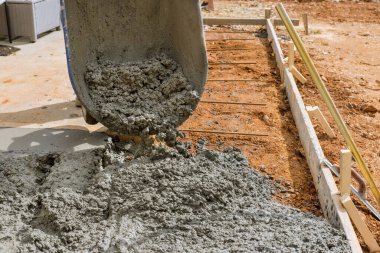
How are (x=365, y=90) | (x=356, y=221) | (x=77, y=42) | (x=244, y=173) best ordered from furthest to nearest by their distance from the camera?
1. (x=365, y=90)
2. (x=77, y=42)
3. (x=244, y=173)
4. (x=356, y=221)

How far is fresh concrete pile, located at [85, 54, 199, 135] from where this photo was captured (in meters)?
4.92

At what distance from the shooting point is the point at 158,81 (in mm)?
5238

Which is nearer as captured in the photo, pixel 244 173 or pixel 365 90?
pixel 244 173

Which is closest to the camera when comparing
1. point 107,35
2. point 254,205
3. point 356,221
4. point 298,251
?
point 298,251

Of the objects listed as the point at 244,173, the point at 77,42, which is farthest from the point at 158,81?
the point at 244,173

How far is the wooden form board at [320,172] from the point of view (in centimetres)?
375

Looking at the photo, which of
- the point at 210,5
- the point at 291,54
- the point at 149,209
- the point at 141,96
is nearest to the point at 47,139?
the point at 141,96

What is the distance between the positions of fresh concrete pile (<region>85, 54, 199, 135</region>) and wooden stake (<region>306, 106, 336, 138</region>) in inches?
54.0

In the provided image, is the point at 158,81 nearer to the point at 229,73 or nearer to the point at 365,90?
the point at 229,73

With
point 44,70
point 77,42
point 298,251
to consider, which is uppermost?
point 77,42

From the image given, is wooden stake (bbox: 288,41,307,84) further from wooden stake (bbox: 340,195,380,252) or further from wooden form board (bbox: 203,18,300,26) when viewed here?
wooden stake (bbox: 340,195,380,252)

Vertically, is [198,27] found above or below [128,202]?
above

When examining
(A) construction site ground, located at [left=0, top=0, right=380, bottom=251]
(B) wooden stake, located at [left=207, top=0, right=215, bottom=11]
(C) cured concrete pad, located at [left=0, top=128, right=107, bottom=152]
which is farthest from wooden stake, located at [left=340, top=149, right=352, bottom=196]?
(B) wooden stake, located at [left=207, top=0, right=215, bottom=11]

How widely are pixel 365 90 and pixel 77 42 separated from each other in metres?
4.16
